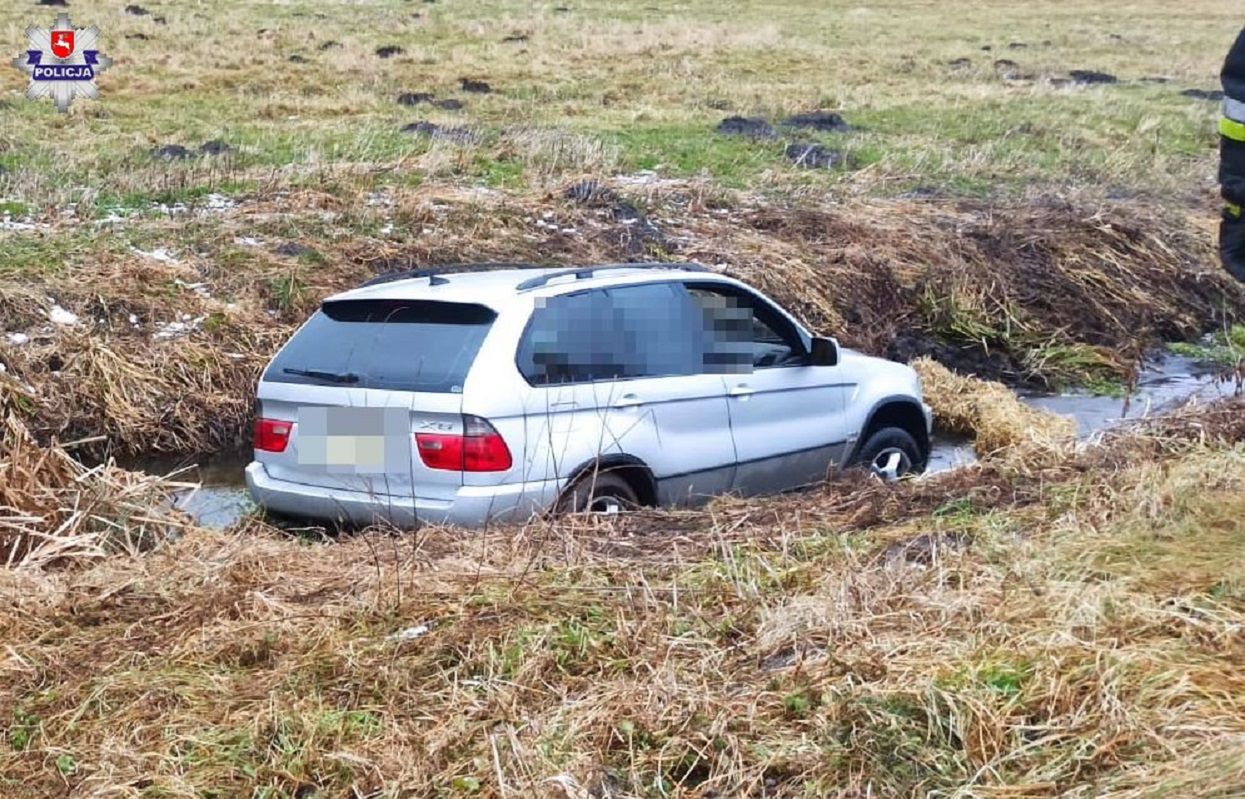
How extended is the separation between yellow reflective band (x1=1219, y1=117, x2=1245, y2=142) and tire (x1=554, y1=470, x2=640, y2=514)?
3.01 m

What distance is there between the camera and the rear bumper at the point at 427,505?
19.6 feet

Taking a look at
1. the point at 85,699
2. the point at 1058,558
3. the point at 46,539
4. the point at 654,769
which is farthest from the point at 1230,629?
the point at 46,539

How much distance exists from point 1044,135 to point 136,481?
18795 mm

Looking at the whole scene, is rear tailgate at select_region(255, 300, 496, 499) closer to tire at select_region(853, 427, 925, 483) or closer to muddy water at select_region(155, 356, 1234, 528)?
muddy water at select_region(155, 356, 1234, 528)

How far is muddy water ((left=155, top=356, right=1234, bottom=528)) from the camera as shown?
8.38m

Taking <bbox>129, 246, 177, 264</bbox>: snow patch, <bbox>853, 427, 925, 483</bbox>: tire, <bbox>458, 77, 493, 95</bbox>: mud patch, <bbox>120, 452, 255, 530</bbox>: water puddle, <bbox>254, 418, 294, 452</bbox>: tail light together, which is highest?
<bbox>458, 77, 493, 95</bbox>: mud patch

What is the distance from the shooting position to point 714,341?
722cm

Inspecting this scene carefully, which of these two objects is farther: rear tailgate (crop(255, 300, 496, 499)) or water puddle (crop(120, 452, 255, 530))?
water puddle (crop(120, 452, 255, 530))

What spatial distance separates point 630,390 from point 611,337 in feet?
1.03

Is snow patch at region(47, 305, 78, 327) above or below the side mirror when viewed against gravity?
below

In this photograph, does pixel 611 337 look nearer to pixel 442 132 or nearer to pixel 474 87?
pixel 442 132

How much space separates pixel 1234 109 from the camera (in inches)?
161

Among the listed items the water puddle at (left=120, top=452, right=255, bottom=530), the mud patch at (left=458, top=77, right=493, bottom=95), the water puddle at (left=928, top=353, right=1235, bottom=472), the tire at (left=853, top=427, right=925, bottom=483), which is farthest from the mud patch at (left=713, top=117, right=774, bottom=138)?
the tire at (left=853, top=427, right=925, bottom=483)

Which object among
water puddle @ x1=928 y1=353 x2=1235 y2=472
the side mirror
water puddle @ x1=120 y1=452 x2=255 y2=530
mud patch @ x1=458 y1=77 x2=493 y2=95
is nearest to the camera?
the side mirror
